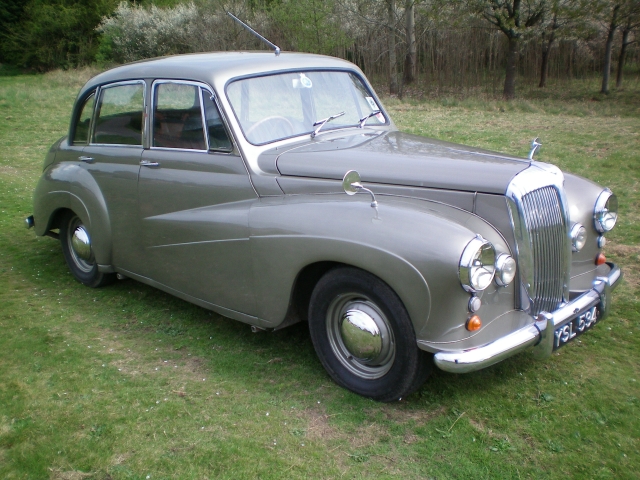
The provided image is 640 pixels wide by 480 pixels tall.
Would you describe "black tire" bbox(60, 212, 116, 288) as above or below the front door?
below

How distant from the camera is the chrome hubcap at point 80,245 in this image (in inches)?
191

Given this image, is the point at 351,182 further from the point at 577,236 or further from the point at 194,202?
the point at 577,236

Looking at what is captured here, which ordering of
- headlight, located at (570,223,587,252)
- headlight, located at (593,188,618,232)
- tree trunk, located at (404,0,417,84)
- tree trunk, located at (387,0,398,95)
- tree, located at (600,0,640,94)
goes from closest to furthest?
headlight, located at (570,223,587,252) → headlight, located at (593,188,618,232) → tree, located at (600,0,640,94) → tree trunk, located at (387,0,398,95) → tree trunk, located at (404,0,417,84)

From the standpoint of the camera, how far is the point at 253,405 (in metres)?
3.21

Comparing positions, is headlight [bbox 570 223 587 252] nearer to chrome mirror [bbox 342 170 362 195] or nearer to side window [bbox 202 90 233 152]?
chrome mirror [bbox 342 170 362 195]

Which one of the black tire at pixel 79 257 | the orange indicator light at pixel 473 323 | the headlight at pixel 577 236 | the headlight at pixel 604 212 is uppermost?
the headlight at pixel 604 212

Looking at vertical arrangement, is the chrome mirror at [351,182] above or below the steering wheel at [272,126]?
below

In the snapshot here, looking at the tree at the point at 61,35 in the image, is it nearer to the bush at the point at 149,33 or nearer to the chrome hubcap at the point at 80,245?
the bush at the point at 149,33

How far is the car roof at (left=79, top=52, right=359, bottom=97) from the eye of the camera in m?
3.79

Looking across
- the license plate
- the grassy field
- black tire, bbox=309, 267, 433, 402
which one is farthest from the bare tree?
black tire, bbox=309, 267, 433, 402

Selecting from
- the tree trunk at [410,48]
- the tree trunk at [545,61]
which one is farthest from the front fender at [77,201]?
the tree trunk at [545,61]

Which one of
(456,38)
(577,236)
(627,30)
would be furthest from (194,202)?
(627,30)

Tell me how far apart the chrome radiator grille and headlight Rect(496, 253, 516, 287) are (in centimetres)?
22

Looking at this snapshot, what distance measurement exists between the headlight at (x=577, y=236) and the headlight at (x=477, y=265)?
921 millimetres
